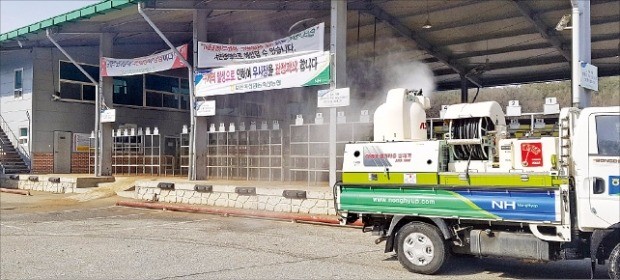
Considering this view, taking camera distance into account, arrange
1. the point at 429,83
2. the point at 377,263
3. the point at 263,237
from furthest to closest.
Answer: the point at 429,83
the point at 263,237
the point at 377,263

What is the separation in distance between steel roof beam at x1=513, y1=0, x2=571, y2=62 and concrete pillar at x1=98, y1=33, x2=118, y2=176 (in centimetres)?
1680

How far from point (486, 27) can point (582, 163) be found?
1386 cm

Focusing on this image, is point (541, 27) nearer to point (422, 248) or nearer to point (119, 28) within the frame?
point (422, 248)

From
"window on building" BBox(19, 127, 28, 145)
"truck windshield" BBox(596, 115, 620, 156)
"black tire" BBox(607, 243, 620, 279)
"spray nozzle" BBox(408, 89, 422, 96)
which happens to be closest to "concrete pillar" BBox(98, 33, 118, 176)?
"window on building" BBox(19, 127, 28, 145)

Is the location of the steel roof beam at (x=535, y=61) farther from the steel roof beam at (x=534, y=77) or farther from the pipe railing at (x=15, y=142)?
the pipe railing at (x=15, y=142)

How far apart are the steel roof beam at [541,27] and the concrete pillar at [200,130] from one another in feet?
33.9

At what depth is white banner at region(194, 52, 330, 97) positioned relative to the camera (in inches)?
590

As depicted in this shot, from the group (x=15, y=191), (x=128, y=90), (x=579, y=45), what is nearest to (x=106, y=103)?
(x=128, y=90)

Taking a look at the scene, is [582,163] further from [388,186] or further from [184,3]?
[184,3]

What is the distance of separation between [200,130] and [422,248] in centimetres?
1297

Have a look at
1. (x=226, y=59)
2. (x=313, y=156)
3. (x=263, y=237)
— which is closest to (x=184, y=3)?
(x=226, y=59)

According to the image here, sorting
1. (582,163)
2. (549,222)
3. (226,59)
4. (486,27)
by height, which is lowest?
(549,222)

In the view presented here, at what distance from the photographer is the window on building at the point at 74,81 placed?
27.4 m

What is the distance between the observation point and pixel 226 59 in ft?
58.3
